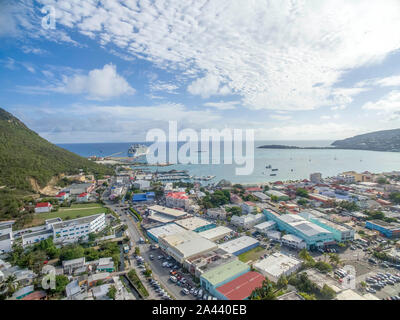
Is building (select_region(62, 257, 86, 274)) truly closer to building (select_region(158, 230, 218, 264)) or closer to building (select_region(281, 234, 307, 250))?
building (select_region(158, 230, 218, 264))

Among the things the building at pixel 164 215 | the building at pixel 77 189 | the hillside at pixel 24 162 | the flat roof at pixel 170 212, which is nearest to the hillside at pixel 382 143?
the flat roof at pixel 170 212

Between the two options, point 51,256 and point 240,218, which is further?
point 240,218

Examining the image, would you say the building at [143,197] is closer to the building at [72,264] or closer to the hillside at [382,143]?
the building at [72,264]

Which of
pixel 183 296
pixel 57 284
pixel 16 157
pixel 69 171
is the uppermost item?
pixel 16 157

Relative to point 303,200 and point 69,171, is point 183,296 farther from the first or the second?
point 69,171

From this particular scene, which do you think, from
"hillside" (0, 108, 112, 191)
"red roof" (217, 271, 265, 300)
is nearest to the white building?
"hillside" (0, 108, 112, 191)

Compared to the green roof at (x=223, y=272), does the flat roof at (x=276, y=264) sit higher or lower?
lower

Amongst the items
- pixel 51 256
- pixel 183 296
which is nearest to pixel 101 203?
pixel 51 256

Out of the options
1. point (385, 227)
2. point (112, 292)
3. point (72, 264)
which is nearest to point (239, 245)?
point (112, 292)
